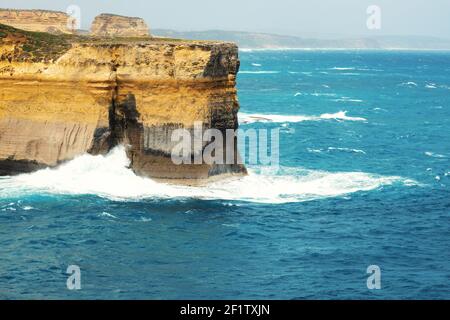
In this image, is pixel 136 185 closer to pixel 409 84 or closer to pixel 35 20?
pixel 35 20

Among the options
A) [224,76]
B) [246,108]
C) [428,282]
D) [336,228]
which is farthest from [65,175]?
[246,108]

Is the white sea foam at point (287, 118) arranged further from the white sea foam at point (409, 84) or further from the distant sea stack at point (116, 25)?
the white sea foam at point (409, 84)

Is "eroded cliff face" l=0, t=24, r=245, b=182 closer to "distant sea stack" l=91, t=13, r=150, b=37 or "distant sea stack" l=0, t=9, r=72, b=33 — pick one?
"distant sea stack" l=0, t=9, r=72, b=33

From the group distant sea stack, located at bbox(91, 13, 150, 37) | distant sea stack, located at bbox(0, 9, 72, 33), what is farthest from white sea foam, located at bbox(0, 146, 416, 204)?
distant sea stack, located at bbox(91, 13, 150, 37)

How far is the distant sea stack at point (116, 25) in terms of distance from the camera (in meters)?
75.6

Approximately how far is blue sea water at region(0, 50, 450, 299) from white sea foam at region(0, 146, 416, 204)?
7cm

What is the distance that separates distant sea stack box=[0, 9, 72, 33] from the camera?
237 ft

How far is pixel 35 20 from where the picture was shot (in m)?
73.1

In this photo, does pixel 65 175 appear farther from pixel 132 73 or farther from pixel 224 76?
pixel 224 76

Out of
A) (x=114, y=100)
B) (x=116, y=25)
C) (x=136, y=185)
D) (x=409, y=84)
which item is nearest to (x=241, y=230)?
(x=136, y=185)

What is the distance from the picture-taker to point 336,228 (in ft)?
120

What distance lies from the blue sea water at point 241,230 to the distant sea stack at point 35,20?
27027mm

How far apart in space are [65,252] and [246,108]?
54649mm

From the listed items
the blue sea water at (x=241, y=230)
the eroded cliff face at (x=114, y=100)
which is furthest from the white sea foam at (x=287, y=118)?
the eroded cliff face at (x=114, y=100)
